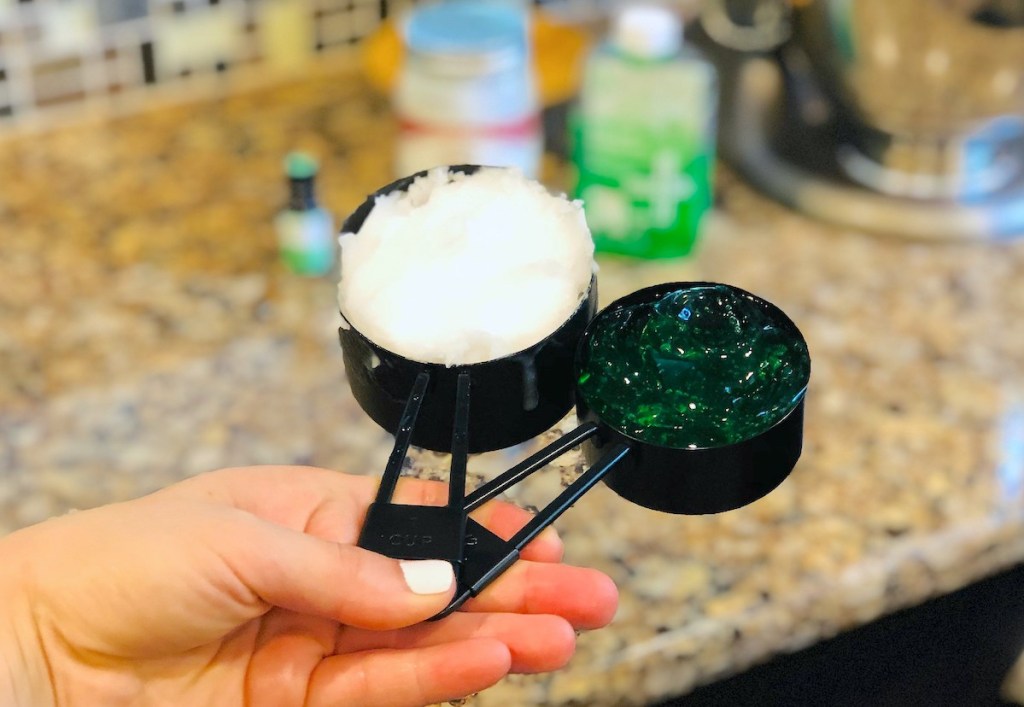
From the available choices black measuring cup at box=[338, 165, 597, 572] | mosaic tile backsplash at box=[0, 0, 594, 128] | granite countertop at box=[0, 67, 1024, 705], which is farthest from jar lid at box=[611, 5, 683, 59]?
black measuring cup at box=[338, 165, 597, 572]

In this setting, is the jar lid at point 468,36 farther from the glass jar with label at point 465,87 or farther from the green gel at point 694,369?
the green gel at point 694,369

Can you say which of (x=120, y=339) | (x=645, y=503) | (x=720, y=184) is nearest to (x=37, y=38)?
(x=120, y=339)

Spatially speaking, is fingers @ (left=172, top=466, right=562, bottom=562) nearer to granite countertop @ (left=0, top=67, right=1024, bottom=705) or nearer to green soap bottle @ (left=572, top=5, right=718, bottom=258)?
granite countertop @ (left=0, top=67, right=1024, bottom=705)

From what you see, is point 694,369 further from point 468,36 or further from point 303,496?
point 468,36

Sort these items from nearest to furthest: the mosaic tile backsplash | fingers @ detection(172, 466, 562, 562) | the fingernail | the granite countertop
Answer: the fingernail
fingers @ detection(172, 466, 562, 562)
the granite countertop
the mosaic tile backsplash

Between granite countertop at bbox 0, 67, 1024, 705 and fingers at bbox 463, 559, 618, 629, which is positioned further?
granite countertop at bbox 0, 67, 1024, 705

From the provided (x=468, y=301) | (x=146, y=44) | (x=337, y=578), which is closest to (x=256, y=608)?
(x=337, y=578)

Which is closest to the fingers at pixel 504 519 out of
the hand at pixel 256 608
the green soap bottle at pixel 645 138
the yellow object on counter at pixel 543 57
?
the hand at pixel 256 608
